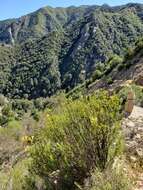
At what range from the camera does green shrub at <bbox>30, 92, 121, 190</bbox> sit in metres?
7.34

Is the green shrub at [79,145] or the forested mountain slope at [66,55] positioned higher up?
the green shrub at [79,145]

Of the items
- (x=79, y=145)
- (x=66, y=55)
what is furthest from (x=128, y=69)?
(x=66, y=55)

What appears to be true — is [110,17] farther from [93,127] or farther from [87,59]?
[93,127]

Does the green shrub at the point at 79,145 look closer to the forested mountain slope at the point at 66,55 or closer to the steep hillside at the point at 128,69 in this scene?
the steep hillside at the point at 128,69

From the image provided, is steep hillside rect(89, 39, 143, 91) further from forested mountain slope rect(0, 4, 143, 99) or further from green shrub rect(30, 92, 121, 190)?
forested mountain slope rect(0, 4, 143, 99)

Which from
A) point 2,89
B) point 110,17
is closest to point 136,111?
point 2,89

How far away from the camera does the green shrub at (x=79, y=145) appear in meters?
7.34

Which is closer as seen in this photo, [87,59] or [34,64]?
[87,59]

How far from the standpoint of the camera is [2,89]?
130875mm

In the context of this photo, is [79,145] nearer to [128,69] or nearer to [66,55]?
[128,69]

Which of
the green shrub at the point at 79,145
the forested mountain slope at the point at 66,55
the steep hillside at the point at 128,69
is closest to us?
the green shrub at the point at 79,145

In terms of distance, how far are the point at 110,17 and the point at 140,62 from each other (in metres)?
115

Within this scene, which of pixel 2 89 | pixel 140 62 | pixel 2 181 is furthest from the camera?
pixel 2 89

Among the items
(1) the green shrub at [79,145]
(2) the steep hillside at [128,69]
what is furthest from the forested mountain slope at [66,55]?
(1) the green shrub at [79,145]
